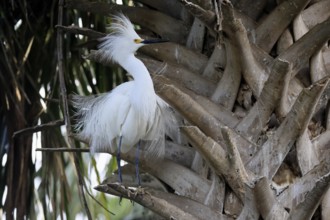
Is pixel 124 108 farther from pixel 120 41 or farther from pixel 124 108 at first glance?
pixel 120 41

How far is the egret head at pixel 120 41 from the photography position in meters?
2.52

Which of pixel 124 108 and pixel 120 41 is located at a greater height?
pixel 120 41

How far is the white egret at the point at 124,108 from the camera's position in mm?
2467

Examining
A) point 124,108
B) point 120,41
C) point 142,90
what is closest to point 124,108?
point 124,108

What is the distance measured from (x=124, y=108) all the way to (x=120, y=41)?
A: 0.27 m

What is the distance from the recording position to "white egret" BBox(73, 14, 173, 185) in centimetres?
247

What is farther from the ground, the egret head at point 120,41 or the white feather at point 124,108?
the egret head at point 120,41

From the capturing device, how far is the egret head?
252 cm

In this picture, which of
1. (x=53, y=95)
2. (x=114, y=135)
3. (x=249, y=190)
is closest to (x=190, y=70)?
(x=249, y=190)

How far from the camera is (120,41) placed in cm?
261

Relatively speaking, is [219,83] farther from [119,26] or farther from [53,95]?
[53,95]

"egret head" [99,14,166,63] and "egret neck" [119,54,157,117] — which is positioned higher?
"egret head" [99,14,166,63]

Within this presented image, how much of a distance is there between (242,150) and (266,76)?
0.23m

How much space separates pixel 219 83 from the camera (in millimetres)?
1838
